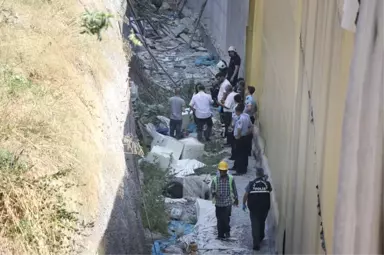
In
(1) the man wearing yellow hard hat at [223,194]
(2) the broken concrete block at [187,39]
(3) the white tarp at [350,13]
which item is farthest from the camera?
(2) the broken concrete block at [187,39]

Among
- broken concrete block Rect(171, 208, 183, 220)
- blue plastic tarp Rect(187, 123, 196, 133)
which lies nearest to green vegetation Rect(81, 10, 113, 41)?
broken concrete block Rect(171, 208, 183, 220)

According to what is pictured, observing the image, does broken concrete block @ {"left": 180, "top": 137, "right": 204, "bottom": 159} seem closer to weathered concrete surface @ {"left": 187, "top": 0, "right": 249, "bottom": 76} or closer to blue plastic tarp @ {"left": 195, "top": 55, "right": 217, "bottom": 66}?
weathered concrete surface @ {"left": 187, "top": 0, "right": 249, "bottom": 76}

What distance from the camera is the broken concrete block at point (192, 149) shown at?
13086mm

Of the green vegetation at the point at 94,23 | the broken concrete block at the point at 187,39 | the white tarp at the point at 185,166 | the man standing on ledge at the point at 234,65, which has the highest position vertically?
the green vegetation at the point at 94,23

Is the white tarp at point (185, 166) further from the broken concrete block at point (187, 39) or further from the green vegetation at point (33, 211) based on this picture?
the broken concrete block at point (187, 39)

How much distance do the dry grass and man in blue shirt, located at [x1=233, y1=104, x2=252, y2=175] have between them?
9.56 feet

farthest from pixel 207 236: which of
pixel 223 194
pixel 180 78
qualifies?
pixel 180 78

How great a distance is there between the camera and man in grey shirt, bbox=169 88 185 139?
45.0 feet

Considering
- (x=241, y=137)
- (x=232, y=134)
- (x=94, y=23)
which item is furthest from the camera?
(x=232, y=134)

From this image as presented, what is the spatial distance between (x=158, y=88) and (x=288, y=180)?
24.6ft

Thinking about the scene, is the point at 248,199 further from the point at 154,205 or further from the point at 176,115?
the point at 176,115

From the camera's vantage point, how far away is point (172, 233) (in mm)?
10133

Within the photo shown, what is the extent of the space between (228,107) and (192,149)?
1.04 meters

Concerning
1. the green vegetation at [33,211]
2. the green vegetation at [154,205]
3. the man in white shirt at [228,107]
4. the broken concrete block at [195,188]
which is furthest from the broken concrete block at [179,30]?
the green vegetation at [33,211]
